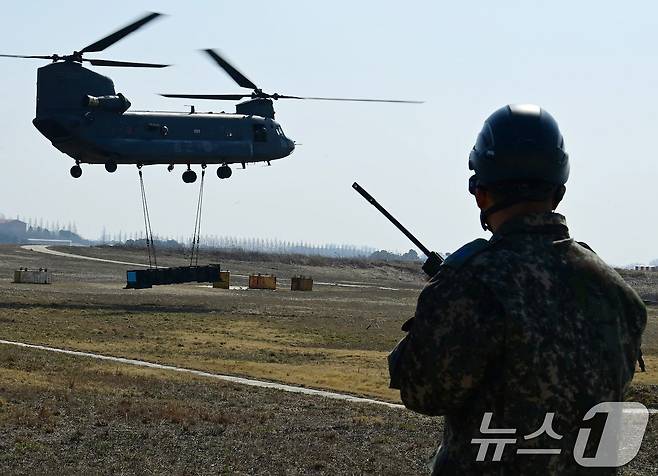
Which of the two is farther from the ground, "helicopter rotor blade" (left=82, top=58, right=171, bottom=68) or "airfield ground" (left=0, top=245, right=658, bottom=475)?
"helicopter rotor blade" (left=82, top=58, right=171, bottom=68)

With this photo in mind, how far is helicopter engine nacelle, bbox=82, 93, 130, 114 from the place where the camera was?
50219mm

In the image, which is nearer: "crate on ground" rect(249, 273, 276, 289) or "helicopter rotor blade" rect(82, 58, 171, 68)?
"helicopter rotor blade" rect(82, 58, 171, 68)

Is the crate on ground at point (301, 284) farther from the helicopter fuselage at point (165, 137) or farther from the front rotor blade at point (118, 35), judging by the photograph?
the front rotor blade at point (118, 35)

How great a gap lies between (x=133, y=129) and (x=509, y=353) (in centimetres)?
5028

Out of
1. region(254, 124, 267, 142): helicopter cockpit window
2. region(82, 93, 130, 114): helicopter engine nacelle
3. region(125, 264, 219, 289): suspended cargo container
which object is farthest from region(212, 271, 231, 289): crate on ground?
region(82, 93, 130, 114): helicopter engine nacelle

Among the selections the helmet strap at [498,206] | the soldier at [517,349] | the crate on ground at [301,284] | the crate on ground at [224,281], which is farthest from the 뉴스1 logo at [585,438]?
the crate on ground at [301,284]

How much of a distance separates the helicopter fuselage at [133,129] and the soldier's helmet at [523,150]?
46888mm

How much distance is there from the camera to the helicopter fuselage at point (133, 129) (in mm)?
49625

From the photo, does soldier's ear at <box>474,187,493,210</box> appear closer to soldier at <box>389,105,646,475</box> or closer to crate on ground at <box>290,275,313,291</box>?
soldier at <box>389,105,646,475</box>

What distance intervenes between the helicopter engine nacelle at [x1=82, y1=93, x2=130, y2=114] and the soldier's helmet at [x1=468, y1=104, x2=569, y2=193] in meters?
47.3

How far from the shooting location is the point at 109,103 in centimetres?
5156

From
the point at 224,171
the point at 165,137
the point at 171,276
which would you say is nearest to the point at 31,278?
the point at 171,276

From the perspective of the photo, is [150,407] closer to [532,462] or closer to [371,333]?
[532,462]

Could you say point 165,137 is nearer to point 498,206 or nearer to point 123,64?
point 123,64
